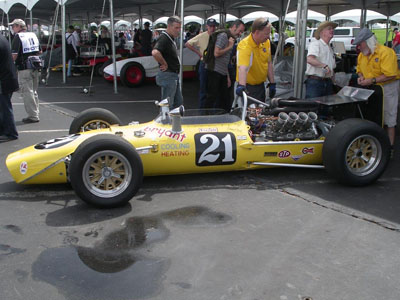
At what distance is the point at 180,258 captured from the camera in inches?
128

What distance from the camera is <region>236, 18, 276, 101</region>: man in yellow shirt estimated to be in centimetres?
548

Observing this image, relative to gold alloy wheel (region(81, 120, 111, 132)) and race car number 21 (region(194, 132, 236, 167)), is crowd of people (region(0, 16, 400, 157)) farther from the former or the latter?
gold alloy wheel (region(81, 120, 111, 132))

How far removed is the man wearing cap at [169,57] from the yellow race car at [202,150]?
1814mm

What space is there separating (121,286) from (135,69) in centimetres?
1173

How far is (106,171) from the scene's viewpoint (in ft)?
13.6

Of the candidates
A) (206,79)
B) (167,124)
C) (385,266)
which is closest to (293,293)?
(385,266)

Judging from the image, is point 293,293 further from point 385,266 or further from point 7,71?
point 7,71

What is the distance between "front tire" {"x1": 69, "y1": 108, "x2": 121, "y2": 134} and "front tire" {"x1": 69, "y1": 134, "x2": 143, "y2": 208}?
1385 mm

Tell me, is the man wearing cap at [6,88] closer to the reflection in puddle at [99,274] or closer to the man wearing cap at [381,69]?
the reflection in puddle at [99,274]

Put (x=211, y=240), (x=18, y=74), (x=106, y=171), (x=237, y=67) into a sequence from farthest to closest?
(x=18, y=74)
(x=237, y=67)
(x=106, y=171)
(x=211, y=240)

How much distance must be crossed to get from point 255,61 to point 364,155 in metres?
2.00

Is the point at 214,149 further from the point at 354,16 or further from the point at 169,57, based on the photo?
the point at 354,16

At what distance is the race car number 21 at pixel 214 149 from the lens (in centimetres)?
464

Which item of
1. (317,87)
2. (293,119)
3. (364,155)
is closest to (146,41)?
(317,87)
